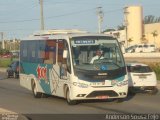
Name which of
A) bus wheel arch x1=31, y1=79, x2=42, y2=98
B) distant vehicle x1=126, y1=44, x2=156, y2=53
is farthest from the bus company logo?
distant vehicle x1=126, y1=44, x2=156, y2=53

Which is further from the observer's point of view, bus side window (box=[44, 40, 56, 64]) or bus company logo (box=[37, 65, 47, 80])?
bus company logo (box=[37, 65, 47, 80])

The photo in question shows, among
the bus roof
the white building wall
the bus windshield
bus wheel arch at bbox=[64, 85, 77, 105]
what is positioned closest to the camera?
the bus windshield

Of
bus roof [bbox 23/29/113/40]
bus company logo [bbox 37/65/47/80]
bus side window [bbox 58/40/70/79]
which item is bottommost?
bus company logo [bbox 37/65/47/80]

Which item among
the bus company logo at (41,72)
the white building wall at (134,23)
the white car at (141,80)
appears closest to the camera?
the bus company logo at (41,72)

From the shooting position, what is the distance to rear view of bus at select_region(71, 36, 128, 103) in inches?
728

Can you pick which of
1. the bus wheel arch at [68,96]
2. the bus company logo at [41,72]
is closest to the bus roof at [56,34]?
the bus company logo at [41,72]

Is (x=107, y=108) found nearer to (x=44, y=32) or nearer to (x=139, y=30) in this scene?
(x=44, y=32)

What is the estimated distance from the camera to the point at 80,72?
18516 mm

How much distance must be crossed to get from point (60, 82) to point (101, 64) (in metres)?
1.93

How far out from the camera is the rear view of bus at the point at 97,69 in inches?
728

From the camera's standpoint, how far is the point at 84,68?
1861 centimetres

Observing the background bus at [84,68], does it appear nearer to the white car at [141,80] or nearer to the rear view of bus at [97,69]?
the rear view of bus at [97,69]

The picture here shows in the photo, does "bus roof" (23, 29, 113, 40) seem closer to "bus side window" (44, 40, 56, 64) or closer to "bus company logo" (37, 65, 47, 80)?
"bus side window" (44, 40, 56, 64)

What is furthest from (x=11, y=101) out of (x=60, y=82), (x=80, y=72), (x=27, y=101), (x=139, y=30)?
(x=139, y=30)
